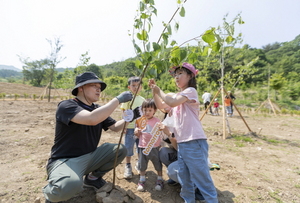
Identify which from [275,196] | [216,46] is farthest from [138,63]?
[275,196]

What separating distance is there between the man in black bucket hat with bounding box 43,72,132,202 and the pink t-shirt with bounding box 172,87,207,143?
0.63m

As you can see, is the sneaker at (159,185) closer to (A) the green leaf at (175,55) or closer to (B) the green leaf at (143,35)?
(A) the green leaf at (175,55)

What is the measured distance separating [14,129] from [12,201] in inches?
145

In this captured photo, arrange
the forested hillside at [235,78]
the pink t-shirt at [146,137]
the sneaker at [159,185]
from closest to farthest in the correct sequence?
1. the sneaker at [159,185]
2. the pink t-shirt at [146,137]
3. the forested hillside at [235,78]

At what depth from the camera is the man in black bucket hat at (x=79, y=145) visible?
1735mm

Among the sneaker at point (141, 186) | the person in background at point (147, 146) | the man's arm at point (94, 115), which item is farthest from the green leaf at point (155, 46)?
the sneaker at point (141, 186)

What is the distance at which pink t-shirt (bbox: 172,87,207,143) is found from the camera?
6.24 ft

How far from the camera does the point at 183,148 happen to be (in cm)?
193

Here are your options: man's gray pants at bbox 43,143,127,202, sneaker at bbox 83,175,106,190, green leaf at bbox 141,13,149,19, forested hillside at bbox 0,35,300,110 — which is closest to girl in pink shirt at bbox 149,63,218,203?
forested hillside at bbox 0,35,300,110

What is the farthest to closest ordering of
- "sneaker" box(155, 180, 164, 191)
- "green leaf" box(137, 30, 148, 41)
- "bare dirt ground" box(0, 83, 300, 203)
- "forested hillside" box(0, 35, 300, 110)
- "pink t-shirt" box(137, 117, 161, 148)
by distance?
"forested hillside" box(0, 35, 300, 110)
"pink t-shirt" box(137, 117, 161, 148)
"sneaker" box(155, 180, 164, 191)
"bare dirt ground" box(0, 83, 300, 203)
"green leaf" box(137, 30, 148, 41)

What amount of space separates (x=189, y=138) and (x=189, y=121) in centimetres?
19

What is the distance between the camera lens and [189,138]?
A: 1.89 metres

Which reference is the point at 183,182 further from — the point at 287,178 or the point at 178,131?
the point at 287,178

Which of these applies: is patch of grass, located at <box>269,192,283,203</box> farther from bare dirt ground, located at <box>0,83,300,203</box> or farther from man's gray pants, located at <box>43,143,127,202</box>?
man's gray pants, located at <box>43,143,127,202</box>
